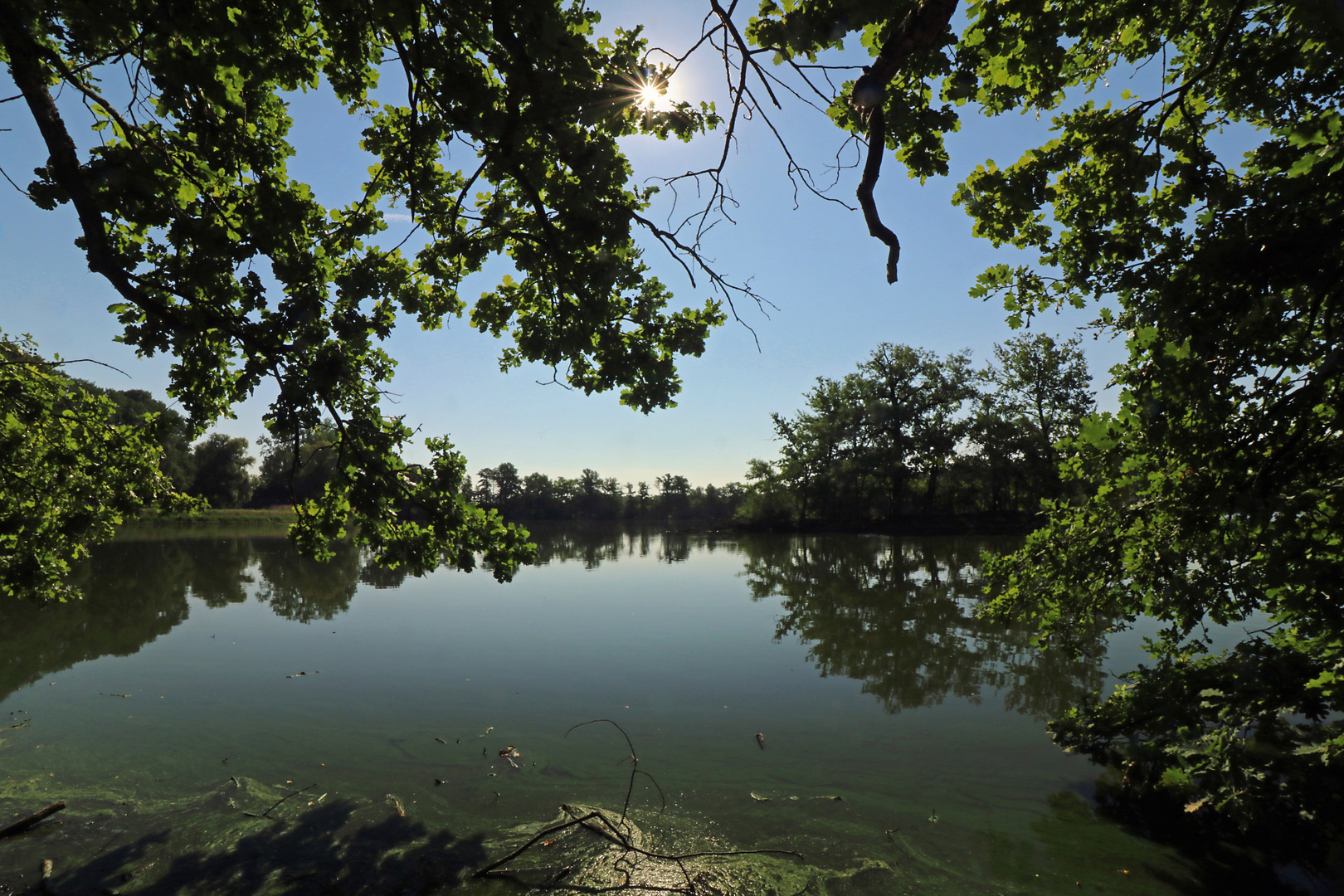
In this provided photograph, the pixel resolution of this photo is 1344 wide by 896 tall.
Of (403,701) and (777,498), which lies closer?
(403,701)

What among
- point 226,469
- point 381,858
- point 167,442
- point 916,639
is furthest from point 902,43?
point 226,469

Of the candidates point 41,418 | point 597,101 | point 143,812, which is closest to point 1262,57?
point 597,101

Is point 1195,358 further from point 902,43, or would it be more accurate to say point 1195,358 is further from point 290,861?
point 290,861

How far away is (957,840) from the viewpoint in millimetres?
4195

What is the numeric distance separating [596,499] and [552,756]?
73436 mm

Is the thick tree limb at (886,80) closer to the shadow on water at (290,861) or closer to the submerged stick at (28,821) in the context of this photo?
the shadow on water at (290,861)

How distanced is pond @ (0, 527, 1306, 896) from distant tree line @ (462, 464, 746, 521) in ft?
208

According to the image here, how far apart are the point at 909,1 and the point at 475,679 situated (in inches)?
333

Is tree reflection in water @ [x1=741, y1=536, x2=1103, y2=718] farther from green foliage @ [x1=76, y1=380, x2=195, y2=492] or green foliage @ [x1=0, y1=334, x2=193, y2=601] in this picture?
green foliage @ [x1=76, y1=380, x2=195, y2=492]

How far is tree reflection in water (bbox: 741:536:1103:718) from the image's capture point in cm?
740

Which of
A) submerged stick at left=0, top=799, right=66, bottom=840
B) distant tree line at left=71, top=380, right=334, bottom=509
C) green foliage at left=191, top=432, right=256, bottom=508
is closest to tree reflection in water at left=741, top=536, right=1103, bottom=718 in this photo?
submerged stick at left=0, top=799, right=66, bottom=840

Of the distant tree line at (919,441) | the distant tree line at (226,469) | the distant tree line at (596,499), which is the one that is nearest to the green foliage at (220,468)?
the distant tree line at (226,469)

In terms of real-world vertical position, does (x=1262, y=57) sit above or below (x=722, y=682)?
above

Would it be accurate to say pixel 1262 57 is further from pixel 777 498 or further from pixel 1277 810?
pixel 777 498
